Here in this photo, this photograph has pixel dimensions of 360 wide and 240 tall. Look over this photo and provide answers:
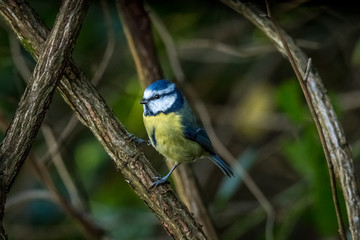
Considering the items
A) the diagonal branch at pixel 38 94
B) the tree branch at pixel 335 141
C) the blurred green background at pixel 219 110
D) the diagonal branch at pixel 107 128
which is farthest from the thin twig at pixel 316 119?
the blurred green background at pixel 219 110

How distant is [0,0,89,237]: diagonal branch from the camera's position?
150 cm

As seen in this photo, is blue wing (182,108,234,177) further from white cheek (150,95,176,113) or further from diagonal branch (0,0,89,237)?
diagonal branch (0,0,89,237)

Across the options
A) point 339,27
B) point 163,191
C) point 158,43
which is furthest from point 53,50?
point 339,27

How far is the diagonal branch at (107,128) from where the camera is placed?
1.61m

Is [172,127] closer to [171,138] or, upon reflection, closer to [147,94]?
[171,138]

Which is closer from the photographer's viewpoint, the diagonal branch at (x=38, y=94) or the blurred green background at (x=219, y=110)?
the diagonal branch at (x=38, y=94)

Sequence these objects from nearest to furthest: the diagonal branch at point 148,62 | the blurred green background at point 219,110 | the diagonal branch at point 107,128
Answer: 1. the diagonal branch at point 107,128
2. the diagonal branch at point 148,62
3. the blurred green background at point 219,110

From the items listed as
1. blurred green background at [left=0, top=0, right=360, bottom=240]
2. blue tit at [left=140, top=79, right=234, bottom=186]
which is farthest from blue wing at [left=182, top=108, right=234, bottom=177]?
blurred green background at [left=0, top=0, right=360, bottom=240]

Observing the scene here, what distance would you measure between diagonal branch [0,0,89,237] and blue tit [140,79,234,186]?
714mm

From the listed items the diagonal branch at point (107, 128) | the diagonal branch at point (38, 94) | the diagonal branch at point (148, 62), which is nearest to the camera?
the diagonal branch at point (38, 94)

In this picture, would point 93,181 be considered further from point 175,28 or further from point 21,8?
point 21,8

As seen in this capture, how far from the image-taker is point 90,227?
8.71 ft

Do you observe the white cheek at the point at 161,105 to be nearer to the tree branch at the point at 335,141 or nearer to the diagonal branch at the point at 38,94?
the tree branch at the point at 335,141

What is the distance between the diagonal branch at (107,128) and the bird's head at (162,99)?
0.63m
